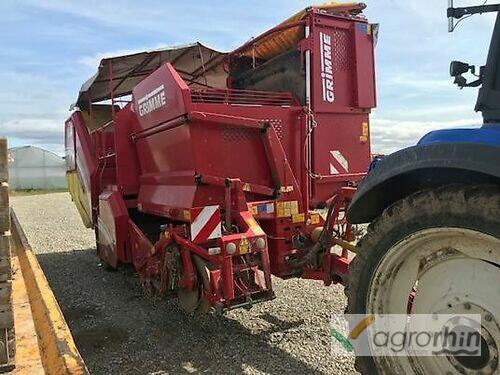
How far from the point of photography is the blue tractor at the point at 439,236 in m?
1.97

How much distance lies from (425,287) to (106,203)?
13.8 ft

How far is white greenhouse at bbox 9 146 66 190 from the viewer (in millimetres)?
42188

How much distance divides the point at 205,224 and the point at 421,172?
6.88 ft

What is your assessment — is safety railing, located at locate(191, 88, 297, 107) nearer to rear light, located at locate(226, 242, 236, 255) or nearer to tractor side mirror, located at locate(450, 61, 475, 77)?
rear light, located at locate(226, 242, 236, 255)

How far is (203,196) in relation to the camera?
4.18 metres

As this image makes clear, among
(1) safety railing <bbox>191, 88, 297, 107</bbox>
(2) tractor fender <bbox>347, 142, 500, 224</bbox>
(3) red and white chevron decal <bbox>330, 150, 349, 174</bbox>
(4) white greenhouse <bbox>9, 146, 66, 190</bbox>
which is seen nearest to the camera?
(2) tractor fender <bbox>347, 142, 500, 224</bbox>

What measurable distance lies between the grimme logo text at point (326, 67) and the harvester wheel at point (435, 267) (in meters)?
2.31

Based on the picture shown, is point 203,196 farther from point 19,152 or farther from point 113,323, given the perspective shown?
point 19,152

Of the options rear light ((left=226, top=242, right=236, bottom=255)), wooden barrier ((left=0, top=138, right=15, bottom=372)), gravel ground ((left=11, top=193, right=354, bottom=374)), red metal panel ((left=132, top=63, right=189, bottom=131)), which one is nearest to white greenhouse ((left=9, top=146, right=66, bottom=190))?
gravel ground ((left=11, top=193, right=354, bottom=374))

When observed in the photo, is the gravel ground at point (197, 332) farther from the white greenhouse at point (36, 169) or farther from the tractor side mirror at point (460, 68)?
the white greenhouse at point (36, 169)

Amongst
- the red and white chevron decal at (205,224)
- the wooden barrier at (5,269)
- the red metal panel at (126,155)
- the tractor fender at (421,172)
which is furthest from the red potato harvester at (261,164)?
the wooden barrier at (5,269)

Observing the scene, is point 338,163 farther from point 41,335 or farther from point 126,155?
point 41,335

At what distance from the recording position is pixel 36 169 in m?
43.7

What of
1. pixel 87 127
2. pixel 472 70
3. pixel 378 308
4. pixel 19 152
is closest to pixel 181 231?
pixel 378 308
